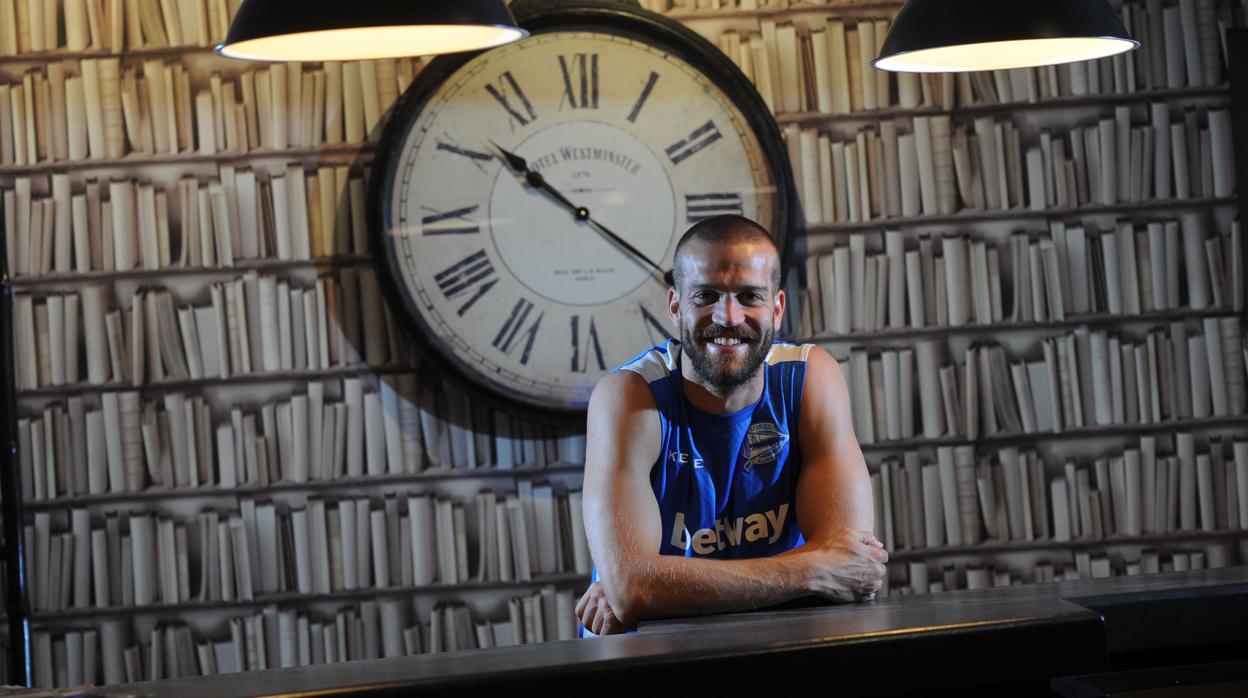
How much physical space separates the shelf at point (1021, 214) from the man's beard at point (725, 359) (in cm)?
98

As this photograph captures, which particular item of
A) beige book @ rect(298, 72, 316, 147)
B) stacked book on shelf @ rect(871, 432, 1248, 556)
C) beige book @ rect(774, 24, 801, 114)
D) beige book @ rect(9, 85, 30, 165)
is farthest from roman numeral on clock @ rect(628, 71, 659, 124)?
beige book @ rect(9, 85, 30, 165)

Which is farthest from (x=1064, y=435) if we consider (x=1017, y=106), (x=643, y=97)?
(x=643, y=97)

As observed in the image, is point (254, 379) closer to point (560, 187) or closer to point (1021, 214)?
point (560, 187)

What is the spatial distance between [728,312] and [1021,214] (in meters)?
1.31

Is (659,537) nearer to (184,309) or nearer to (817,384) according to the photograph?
(817,384)

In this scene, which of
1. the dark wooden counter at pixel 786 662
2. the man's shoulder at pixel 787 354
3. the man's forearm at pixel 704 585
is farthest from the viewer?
the man's shoulder at pixel 787 354

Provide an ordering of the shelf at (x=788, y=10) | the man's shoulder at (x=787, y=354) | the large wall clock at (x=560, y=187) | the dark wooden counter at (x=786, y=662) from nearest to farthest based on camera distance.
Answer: the dark wooden counter at (x=786, y=662)
the man's shoulder at (x=787, y=354)
the large wall clock at (x=560, y=187)
the shelf at (x=788, y=10)

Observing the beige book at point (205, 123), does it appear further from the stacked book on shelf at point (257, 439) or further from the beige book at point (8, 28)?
the stacked book on shelf at point (257, 439)

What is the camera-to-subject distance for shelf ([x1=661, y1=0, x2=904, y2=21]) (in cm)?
361

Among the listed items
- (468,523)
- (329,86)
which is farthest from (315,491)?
(329,86)

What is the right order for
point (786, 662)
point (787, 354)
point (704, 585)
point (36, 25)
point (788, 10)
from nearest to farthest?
1. point (786, 662)
2. point (704, 585)
3. point (787, 354)
4. point (36, 25)
5. point (788, 10)

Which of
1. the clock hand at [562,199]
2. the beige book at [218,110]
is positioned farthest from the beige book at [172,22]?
the clock hand at [562,199]

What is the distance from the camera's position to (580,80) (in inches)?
140

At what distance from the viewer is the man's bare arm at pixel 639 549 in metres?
2.45
